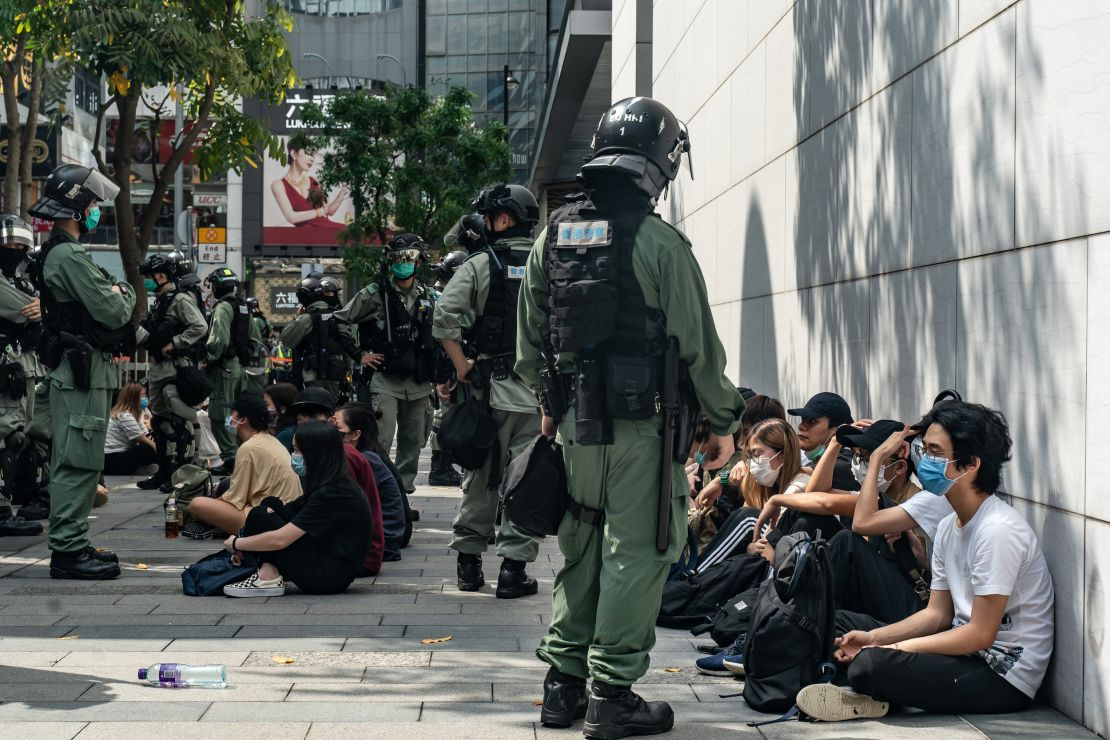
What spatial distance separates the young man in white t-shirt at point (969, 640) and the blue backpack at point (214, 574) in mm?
3555

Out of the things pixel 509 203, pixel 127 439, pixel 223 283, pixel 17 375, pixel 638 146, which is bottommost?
pixel 127 439

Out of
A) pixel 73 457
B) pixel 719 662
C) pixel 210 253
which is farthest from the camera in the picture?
pixel 210 253

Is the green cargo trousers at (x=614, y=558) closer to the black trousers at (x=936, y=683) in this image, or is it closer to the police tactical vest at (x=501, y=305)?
the black trousers at (x=936, y=683)

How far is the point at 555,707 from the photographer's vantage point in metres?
4.68

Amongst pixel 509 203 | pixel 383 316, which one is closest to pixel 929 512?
pixel 509 203

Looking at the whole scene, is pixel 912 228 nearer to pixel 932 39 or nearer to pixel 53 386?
pixel 932 39

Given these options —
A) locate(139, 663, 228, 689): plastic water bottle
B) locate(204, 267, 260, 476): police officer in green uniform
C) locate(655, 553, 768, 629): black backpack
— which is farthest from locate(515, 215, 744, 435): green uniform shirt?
locate(204, 267, 260, 476): police officer in green uniform

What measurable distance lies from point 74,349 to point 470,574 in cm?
251

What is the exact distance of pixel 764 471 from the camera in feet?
20.5

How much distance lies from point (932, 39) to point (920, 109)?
325 mm

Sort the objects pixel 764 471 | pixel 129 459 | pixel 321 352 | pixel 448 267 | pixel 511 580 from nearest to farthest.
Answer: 1. pixel 764 471
2. pixel 511 580
3. pixel 448 267
4. pixel 321 352
5. pixel 129 459

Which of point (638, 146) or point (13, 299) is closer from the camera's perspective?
point (638, 146)

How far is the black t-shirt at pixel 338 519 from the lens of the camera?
725cm

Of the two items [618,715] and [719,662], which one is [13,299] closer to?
[719,662]
